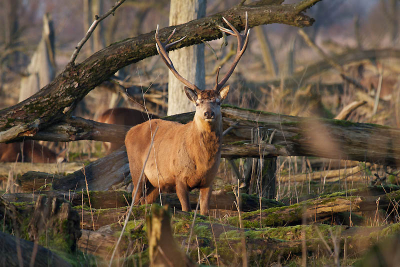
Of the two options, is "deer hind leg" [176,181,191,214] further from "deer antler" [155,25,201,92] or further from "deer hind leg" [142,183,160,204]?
"deer antler" [155,25,201,92]

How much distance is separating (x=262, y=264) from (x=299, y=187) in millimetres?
4410

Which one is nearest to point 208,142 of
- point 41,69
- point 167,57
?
point 167,57

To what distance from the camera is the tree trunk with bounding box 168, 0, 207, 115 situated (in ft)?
27.4

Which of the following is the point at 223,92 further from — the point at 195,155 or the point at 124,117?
the point at 124,117

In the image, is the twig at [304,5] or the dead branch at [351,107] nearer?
the twig at [304,5]

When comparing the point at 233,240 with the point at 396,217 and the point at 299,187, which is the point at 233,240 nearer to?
the point at 396,217

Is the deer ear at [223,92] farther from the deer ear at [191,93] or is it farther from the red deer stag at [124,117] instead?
the red deer stag at [124,117]

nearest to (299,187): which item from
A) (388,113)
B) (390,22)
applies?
(388,113)

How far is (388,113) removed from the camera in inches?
476

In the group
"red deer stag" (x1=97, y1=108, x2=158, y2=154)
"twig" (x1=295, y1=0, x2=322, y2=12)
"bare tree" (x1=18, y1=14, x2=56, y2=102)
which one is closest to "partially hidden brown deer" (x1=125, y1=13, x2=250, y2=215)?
"twig" (x1=295, y1=0, x2=322, y2=12)

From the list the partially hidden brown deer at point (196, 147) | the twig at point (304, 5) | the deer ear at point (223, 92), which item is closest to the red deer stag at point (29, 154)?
the partially hidden brown deer at point (196, 147)

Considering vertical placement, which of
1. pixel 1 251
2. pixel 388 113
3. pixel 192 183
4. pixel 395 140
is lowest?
pixel 1 251

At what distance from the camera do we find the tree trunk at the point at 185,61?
836 cm

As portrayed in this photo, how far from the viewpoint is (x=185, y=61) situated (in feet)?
28.1
